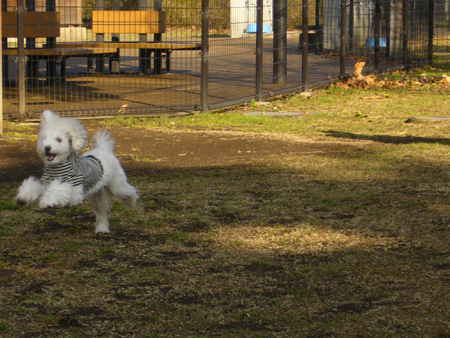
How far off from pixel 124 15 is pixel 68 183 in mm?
11607

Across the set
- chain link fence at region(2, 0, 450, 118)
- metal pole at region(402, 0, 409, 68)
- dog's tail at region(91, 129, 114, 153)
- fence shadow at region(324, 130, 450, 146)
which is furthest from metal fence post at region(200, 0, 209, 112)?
metal pole at region(402, 0, 409, 68)

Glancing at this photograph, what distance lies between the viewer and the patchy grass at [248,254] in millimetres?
3363

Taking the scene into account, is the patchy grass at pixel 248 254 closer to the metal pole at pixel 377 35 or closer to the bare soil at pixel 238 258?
the bare soil at pixel 238 258

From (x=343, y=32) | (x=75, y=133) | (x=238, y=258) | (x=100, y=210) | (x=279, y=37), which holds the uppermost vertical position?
(x=343, y=32)

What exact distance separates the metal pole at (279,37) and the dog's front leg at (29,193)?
363 inches

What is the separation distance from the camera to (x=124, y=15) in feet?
49.9

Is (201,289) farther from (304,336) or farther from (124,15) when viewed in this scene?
(124,15)

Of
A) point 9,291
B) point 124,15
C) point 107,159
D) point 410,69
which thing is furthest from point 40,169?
point 410,69

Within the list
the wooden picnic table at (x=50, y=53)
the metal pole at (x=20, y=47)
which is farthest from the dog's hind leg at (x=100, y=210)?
the wooden picnic table at (x=50, y=53)

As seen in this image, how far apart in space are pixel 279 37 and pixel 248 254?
367 inches

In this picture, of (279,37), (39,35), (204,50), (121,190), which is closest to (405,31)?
(279,37)

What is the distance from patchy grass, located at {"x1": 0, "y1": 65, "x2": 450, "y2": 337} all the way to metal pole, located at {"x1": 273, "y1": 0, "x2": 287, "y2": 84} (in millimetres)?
6048

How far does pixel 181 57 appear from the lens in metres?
13.2

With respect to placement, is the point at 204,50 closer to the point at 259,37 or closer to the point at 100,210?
the point at 259,37
